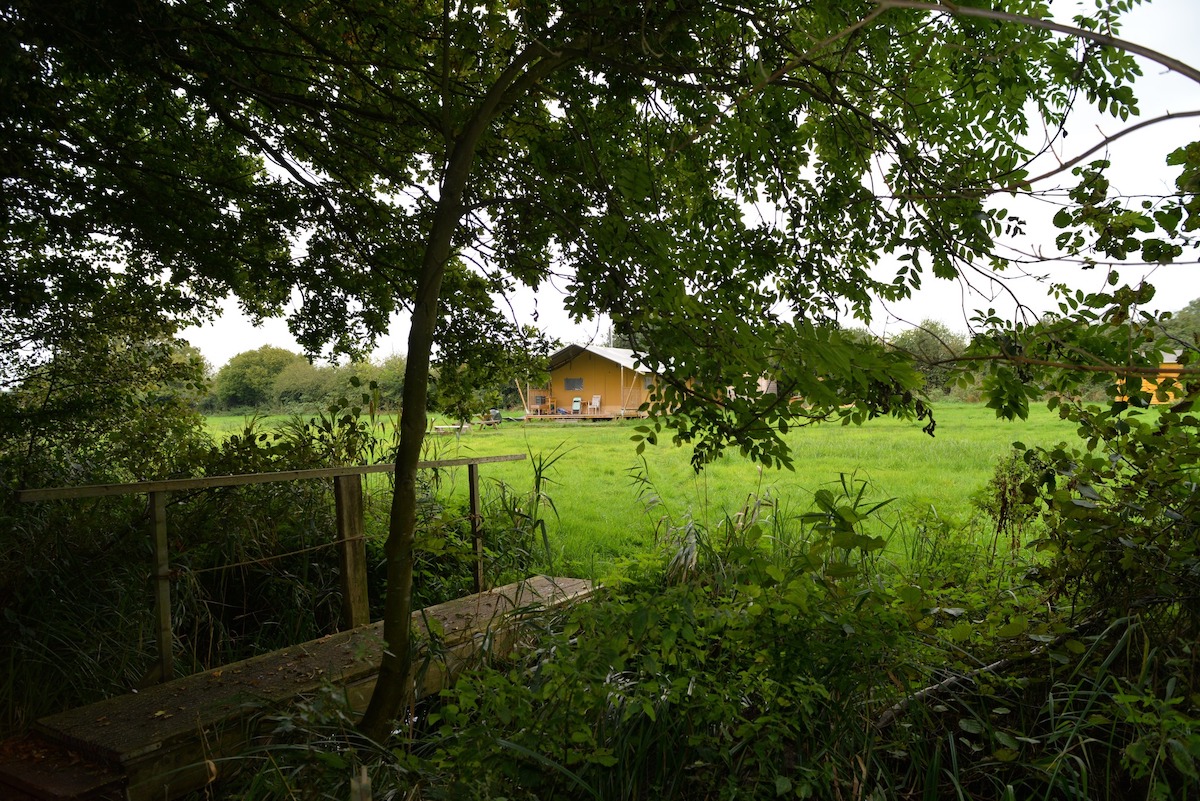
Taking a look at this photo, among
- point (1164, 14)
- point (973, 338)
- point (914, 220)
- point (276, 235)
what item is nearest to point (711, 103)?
point (914, 220)

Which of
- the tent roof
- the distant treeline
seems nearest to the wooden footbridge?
the tent roof

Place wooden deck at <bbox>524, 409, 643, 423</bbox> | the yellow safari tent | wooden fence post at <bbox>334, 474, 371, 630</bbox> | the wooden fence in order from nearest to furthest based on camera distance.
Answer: the wooden fence, wooden fence post at <bbox>334, 474, 371, 630</bbox>, wooden deck at <bbox>524, 409, 643, 423</bbox>, the yellow safari tent

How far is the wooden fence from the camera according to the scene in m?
3.15

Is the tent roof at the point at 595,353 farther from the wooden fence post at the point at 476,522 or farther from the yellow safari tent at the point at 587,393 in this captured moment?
the yellow safari tent at the point at 587,393

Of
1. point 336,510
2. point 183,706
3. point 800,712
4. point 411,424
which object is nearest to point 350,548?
point 336,510

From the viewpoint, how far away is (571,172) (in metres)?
3.21

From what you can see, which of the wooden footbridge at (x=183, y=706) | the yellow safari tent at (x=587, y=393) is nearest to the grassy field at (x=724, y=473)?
the wooden footbridge at (x=183, y=706)

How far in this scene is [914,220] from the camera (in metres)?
2.90

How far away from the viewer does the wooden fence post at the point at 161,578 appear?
3.23 meters

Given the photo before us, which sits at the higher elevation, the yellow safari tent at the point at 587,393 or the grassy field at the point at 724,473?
the yellow safari tent at the point at 587,393

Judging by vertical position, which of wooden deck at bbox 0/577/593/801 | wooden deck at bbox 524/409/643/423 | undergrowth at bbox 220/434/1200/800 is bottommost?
→ wooden deck at bbox 0/577/593/801

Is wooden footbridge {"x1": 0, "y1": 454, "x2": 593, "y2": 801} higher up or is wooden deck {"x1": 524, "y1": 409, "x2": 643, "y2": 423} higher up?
wooden deck {"x1": 524, "y1": 409, "x2": 643, "y2": 423}

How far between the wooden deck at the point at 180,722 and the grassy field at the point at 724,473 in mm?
2520

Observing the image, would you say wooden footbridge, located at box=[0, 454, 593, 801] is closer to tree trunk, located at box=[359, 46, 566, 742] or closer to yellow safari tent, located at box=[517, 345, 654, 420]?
tree trunk, located at box=[359, 46, 566, 742]
